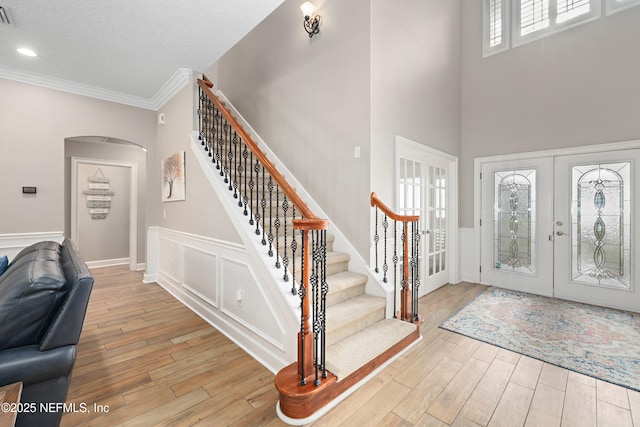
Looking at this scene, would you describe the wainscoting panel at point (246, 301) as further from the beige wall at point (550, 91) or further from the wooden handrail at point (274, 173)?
the beige wall at point (550, 91)

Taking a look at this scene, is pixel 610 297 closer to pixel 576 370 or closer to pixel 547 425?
pixel 576 370

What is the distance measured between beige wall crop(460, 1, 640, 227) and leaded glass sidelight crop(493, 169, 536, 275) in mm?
376

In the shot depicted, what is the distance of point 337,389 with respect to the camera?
180cm

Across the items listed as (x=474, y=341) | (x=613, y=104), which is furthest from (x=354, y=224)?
(x=613, y=104)

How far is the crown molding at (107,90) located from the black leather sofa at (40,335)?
9.66 ft

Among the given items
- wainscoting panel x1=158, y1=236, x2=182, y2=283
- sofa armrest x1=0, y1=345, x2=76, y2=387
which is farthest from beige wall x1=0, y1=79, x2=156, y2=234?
sofa armrest x1=0, y1=345, x2=76, y2=387

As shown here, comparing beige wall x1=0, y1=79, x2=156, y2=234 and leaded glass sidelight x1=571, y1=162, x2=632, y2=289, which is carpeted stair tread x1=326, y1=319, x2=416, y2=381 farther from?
beige wall x1=0, y1=79, x2=156, y2=234

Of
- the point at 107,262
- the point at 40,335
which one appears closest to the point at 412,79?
the point at 40,335

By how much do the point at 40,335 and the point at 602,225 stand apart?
5.31 meters

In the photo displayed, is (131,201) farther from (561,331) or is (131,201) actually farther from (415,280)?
(561,331)

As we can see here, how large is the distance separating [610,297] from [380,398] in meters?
3.52

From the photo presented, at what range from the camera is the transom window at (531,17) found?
3509mm

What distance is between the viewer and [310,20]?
339 centimetres

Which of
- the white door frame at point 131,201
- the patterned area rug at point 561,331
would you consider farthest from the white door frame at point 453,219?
the white door frame at point 131,201
